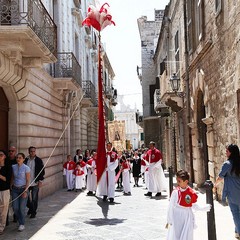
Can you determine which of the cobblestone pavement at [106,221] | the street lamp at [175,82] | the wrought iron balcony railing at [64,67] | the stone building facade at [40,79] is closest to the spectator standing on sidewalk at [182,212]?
the cobblestone pavement at [106,221]

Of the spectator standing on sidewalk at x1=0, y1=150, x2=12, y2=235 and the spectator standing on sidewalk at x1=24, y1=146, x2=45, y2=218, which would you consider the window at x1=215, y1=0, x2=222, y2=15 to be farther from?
the spectator standing on sidewalk at x1=0, y1=150, x2=12, y2=235

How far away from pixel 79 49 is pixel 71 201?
1081 centimetres

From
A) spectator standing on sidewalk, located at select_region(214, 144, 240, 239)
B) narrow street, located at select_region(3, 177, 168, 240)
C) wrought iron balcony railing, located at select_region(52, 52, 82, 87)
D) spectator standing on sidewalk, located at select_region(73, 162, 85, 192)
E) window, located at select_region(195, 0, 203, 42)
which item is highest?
window, located at select_region(195, 0, 203, 42)

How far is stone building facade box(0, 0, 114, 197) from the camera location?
8.78 m

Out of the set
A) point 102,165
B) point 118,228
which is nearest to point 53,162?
point 102,165

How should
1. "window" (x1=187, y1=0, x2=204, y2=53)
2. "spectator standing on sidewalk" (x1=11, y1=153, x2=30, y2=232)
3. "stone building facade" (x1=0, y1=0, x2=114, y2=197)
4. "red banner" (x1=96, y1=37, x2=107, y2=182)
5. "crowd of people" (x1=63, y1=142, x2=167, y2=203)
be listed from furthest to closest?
"window" (x1=187, y1=0, x2=204, y2=53), "crowd of people" (x1=63, y1=142, x2=167, y2=203), "red banner" (x1=96, y1=37, x2=107, y2=182), "stone building facade" (x1=0, y1=0, x2=114, y2=197), "spectator standing on sidewalk" (x1=11, y1=153, x2=30, y2=232)

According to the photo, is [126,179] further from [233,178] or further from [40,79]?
[233,178]

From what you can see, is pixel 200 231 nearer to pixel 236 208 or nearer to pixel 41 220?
pixel 236 208

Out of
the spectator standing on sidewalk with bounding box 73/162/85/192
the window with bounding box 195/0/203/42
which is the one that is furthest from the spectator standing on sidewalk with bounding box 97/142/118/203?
the window with bounding box 195/0/203/42

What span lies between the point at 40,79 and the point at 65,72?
2783 mm

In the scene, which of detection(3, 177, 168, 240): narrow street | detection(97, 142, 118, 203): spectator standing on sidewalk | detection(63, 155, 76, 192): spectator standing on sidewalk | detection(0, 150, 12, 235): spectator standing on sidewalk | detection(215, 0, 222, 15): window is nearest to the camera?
detection(3, 177, 168, 240): narrow street

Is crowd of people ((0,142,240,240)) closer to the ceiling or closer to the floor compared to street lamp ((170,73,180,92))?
closer to the floor

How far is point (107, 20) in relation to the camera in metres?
10.4

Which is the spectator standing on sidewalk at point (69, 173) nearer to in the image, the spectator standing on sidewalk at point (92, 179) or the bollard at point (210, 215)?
the spectator standing on sidewalk at point (92, 179)
